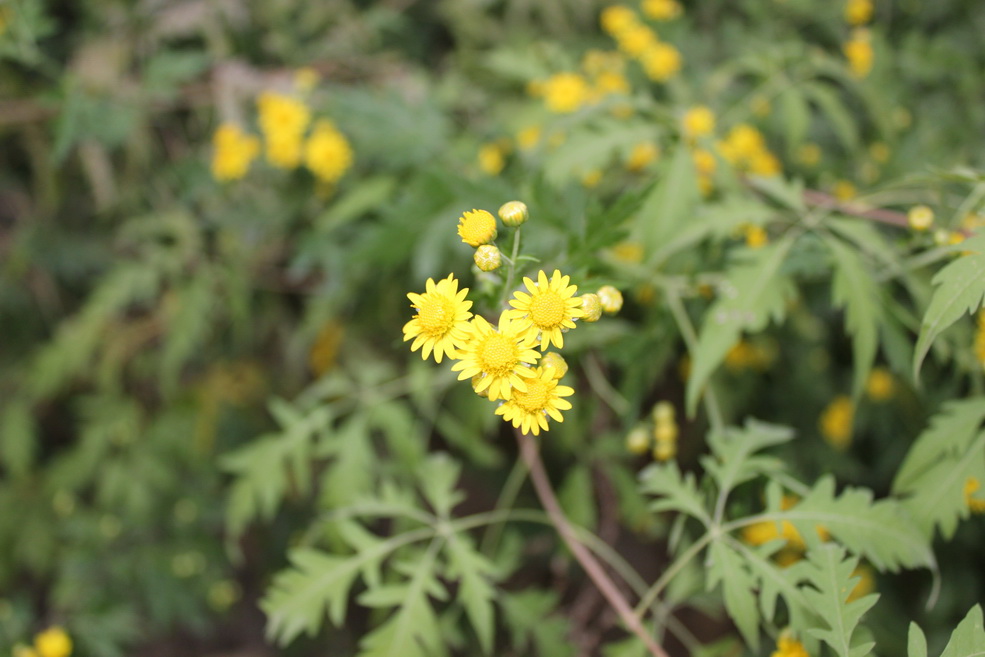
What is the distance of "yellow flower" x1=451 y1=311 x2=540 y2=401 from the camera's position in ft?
3.10

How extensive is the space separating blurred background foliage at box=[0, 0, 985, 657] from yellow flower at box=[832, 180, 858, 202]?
2cm

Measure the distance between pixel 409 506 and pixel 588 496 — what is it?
0.58 m

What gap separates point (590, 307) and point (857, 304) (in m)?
0.59

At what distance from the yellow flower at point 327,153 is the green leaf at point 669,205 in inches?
46.5

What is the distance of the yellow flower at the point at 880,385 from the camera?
246cm

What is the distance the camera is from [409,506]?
4.80ft

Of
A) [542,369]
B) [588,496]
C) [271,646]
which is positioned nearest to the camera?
[542,369]

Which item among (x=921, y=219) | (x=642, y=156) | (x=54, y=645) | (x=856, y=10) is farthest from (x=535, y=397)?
(x=856, y=10)

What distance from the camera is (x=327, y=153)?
2.22m

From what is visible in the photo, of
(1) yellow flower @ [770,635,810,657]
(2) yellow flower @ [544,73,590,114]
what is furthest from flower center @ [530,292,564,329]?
(2) yellow flower @ [544,73,590,114]

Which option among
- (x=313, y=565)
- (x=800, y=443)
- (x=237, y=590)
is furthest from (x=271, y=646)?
(x=800, y=443)

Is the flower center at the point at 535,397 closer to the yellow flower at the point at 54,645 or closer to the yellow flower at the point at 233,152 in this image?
the yellow flower at the point at 233,152

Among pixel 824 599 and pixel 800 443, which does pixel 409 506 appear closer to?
pixel 824 599

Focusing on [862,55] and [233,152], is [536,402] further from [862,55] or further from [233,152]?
[862,55]
